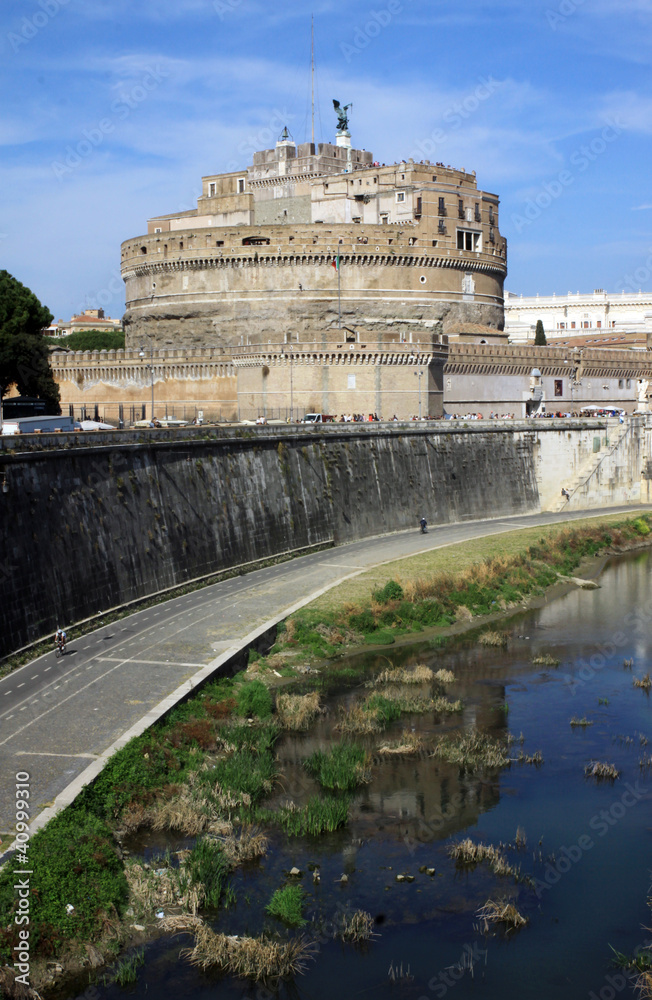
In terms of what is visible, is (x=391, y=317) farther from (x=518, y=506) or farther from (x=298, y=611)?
(x=298, y=611)

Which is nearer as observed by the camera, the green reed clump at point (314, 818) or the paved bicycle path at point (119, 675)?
the paved bicycle path at point (119, 675)

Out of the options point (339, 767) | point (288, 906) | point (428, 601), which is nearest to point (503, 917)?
point (288, 906)

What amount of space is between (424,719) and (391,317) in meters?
46.6

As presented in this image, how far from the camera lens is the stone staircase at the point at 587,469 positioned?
163 ft

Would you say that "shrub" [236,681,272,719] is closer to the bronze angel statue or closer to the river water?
the river water

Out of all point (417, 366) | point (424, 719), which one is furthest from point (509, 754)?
point (417, 366)

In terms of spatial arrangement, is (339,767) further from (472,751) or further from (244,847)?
(244,847)

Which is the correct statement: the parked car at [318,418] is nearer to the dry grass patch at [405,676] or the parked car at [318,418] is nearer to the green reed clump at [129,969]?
the dry grass patch at [405,676]

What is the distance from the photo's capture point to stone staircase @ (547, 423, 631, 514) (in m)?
49.8

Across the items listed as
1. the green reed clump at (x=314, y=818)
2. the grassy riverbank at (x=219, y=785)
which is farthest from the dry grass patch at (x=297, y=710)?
the green reed clump at (x=314, y=818)

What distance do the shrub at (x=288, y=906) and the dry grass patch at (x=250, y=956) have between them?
1.61 ft

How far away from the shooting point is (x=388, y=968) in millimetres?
12820

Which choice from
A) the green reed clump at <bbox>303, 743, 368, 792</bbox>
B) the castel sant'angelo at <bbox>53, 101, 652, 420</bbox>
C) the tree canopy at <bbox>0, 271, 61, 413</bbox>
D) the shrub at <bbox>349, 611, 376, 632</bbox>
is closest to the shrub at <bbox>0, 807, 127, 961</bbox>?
the green reed clump at <bbox>303, 743, 368, 792</bbox>

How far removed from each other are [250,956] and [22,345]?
112 feet
